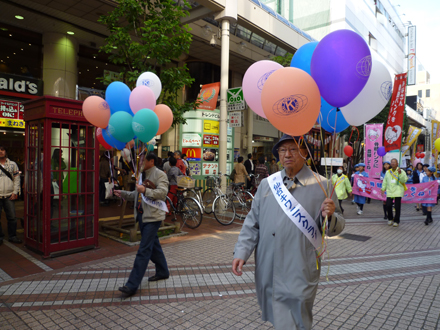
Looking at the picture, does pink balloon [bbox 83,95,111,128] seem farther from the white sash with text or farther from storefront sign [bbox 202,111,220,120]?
storefront sign [bbox 202,111,220,120]

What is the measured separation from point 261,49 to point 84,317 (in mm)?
16424

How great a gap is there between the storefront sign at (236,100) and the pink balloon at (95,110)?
5.35m

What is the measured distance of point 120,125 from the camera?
14.5 ft

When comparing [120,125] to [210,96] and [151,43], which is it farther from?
[210,96]

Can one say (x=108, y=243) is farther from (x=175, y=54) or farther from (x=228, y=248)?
(x=175, y=54)

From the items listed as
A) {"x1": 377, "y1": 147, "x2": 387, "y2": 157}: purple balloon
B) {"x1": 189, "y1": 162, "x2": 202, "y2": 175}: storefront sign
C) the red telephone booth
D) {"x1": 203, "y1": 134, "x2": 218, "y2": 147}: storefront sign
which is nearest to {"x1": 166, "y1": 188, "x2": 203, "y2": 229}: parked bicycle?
the red telephone booth

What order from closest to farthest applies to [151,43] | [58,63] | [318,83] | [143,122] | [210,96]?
[318,83] → [143,122] → [151,43] → [58,63] → [210,96]

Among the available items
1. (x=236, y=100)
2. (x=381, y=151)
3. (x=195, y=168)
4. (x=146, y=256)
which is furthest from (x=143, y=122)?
(x=381, y=151)

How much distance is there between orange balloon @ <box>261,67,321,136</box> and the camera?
2357 mm

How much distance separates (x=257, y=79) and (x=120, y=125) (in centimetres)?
226

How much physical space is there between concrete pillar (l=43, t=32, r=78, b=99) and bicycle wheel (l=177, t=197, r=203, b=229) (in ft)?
22.0

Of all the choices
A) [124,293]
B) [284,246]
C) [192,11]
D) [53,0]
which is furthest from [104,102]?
[192,11]

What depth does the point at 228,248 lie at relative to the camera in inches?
251

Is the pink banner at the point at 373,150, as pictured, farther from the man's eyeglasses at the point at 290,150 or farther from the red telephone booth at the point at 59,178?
the man's eyeglasses at the point at 290,150
